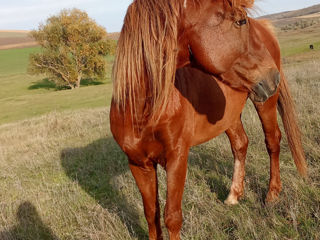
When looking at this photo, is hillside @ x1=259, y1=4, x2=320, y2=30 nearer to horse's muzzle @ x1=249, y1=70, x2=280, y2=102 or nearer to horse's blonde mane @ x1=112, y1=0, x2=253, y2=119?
horse's muzzle @ x1=249, y1=70, x2=280, y2=102

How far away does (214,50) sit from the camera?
1.55m

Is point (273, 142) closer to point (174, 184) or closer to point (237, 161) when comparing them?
point (237, 161)

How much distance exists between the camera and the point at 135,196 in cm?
346

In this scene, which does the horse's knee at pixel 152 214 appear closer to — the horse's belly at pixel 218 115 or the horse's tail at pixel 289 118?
the horse's belly at pixel 218 115

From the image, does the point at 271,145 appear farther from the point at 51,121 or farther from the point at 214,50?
the point at 51,121

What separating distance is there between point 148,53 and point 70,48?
1190 inches

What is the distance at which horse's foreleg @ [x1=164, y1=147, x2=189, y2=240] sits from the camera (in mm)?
2033

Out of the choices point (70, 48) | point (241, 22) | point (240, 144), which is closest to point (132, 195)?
point (240, 144)

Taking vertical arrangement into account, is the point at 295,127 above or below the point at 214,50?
below

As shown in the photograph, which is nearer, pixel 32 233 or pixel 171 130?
pixel 171 130

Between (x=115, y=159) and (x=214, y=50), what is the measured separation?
3610mm

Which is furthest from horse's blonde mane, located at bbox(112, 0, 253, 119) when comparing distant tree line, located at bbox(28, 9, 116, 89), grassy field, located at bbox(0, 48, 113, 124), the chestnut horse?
distant tree line, located at bbox(28, 9, 116, 89)

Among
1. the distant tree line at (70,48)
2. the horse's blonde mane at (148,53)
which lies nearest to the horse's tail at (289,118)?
the horse's blonde mane at (148,53)

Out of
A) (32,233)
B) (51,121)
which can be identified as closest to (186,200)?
(32,233)
